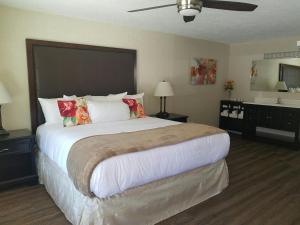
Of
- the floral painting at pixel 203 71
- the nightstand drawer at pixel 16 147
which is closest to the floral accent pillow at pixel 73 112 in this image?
the nightstand drawer at pixel 16 147

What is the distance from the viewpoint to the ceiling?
9.41 feet

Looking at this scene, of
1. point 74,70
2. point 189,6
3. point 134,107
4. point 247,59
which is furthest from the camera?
point 247,59

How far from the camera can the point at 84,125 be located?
120 inches

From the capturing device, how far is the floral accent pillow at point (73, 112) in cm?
307

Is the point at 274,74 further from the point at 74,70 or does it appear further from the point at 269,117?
the point at 74,70

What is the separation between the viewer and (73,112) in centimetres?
311

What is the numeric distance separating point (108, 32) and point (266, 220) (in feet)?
11.2

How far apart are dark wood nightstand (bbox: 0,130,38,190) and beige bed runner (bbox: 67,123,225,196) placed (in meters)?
1.04

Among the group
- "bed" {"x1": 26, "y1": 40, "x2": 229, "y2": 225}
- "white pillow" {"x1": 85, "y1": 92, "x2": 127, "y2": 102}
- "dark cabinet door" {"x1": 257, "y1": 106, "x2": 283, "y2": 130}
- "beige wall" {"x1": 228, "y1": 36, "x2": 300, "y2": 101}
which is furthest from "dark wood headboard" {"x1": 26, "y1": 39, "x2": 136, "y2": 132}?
"beige wall" {"x1": 228, "y1": 36, "x2": 300, "y2": 101}

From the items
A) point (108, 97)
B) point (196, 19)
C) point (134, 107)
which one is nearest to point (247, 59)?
point (196, 19)

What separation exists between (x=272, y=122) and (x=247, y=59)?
5.56 feet

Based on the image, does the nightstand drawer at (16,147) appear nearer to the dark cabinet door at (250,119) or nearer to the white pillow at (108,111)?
the white pillow at (108,111)

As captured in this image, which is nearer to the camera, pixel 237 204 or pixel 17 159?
pixel 237 204

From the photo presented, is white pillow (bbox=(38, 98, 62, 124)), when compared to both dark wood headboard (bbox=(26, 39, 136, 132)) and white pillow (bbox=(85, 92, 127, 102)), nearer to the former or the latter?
dark wood headboard (bbox=(26, 39, 136, 132))
